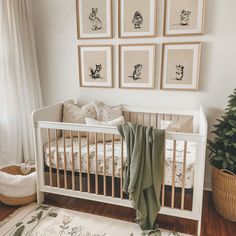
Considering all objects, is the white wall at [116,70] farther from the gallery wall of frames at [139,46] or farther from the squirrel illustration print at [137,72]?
the squirrel illustration print at [137,72]

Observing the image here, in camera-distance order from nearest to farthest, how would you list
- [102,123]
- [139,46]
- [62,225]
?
1. [62,225]
2. [102,123]
3. [139,46]

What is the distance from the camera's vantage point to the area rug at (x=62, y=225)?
2.03 metres

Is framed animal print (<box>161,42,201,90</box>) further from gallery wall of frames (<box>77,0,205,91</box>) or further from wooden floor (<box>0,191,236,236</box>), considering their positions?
wooden floor (<box>0,191,236,236</box>)

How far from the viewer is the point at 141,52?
2693mm

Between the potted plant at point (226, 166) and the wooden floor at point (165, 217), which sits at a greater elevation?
the potted plant at point (226, 166)

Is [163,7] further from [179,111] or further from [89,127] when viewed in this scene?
[89,127]

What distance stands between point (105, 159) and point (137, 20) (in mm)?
1500

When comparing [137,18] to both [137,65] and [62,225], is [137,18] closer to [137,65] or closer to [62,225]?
[137,65]

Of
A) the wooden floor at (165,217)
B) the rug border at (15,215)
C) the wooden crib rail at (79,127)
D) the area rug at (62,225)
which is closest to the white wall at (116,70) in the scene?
the wooden floor at (165,217)

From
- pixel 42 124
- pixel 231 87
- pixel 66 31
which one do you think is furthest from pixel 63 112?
pixel 231 87

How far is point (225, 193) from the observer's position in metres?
2.17

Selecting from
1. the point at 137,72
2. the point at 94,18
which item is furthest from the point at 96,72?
the point at 94,18

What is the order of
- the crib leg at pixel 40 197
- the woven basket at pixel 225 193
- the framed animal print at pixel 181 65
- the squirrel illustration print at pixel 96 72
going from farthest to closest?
the squirrel illustration print at pixel 96 72
the framed animal print at pixel 181 65
the crib leg at pixel 40 197
the woven basket at pixel 225 193

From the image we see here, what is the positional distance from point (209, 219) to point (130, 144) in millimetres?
1032
